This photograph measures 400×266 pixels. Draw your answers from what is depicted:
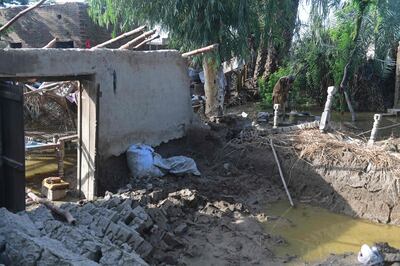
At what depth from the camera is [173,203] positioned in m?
7.45

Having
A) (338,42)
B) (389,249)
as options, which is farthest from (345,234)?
(338,42)

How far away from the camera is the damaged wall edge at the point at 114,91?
23.7 feet

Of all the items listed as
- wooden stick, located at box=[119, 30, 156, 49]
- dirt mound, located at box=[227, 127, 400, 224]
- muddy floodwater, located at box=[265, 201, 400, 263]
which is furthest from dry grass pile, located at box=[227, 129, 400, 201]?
wooden stick, located at box=[119, 30, 156, 49]

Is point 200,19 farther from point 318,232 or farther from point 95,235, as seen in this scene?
point 95,235

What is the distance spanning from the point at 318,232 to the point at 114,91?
172 inches

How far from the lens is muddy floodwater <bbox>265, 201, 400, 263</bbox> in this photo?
7078 mm

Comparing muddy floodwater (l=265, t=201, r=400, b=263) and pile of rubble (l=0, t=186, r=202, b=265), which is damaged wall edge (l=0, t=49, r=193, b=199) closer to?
pile of rubble (l=0, t=186, r=202, b=265)

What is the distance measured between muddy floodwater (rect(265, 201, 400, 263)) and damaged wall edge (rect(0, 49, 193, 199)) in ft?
9.75

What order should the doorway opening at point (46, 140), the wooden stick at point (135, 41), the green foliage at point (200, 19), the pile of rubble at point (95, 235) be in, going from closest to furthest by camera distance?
the pile of rubble at point (95, 235) → the doorway opening at point (46, 140) → the wooden stick at point (135, 41) → the green foliage at point (200, 19)

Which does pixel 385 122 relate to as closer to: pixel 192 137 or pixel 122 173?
pixel 192 137

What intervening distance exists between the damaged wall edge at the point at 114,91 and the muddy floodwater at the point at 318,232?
297 centimetres

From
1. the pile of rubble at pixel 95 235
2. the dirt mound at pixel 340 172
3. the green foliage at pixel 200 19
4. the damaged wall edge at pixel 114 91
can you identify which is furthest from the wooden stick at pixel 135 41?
the dirt mound at pixel 340 172

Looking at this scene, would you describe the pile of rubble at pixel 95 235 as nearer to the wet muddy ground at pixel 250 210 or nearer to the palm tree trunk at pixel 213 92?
the wet muddy ground at pixel 250 210

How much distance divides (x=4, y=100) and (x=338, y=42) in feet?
42.5
